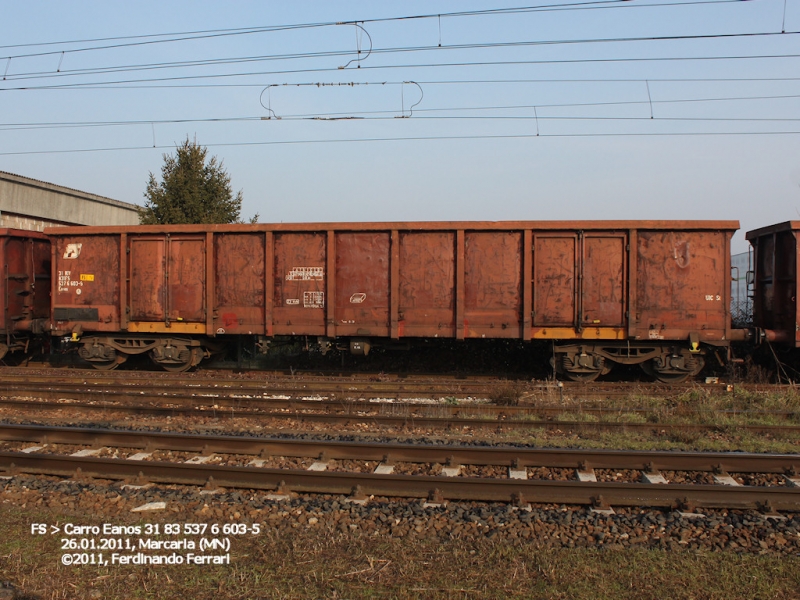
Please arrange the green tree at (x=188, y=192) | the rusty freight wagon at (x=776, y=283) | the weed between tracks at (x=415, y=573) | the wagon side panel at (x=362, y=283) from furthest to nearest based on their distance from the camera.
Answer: the green tree at (x=188, y=192), the wagon side panel at (x=362, y=283), the rusty freight wagon at (x=776, y=283), the weed between tracks at (x=415, y=573)

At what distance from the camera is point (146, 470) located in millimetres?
6051

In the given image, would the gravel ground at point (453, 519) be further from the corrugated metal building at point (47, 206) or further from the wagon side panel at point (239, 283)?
the corrugated metal building at point (47, 206)

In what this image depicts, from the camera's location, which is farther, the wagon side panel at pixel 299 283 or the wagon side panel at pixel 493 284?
the wagon side panel at pixel 299 283

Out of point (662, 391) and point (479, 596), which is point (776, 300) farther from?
point (479, 596)

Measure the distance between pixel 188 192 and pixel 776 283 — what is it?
17573 mm

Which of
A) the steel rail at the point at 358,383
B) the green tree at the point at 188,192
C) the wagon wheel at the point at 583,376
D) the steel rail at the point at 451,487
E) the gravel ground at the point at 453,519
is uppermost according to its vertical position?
the green tree at the point at 188,192

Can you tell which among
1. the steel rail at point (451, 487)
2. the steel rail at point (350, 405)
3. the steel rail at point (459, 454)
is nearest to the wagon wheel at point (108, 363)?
the steel rail at point (350, 405)

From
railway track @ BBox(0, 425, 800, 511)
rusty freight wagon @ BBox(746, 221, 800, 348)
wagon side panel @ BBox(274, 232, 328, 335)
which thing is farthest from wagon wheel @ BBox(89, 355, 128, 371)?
rusty freight wagon @ BBox(746, 221, 800, 348)

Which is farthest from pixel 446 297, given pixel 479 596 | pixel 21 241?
pixel 21 241

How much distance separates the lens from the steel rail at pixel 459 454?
614 centimetres

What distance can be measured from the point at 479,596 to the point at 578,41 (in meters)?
10.1

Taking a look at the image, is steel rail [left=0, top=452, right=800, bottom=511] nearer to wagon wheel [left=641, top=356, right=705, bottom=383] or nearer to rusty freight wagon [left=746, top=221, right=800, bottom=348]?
wagon wheel [left=641, top=356, right=705, bottom=383]

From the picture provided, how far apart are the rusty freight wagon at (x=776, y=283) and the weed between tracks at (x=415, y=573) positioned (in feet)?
27.6

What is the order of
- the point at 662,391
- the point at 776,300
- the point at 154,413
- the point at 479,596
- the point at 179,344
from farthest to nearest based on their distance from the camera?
the point at 179,344, the point at 776,300, the point at 662,391, the point at 154,413, the point at 479,596
